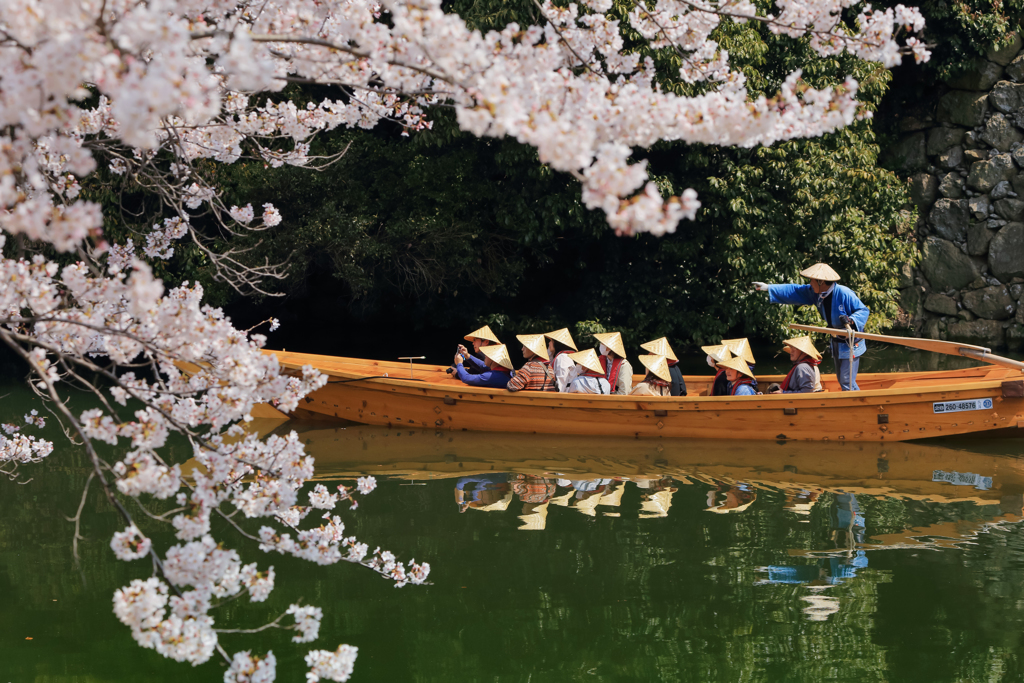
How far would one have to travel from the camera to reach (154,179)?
11.4 ft

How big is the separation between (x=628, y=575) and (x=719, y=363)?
3260mm

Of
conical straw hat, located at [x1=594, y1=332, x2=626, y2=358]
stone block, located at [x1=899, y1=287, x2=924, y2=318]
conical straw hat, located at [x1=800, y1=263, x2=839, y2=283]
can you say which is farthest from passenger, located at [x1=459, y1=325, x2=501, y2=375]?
stone block, located at [x1=899, y1=287, x2=924, y2=318]

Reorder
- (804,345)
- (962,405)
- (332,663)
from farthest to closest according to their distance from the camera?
(804,345)
(962,405)
(332,663)

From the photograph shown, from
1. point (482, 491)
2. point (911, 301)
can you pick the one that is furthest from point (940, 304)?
point (482, 491)

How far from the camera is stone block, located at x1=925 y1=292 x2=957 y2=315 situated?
43.9 ft

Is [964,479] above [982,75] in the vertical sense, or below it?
below

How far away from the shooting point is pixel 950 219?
43.6 ft

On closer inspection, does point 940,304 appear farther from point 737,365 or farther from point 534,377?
point 534,377

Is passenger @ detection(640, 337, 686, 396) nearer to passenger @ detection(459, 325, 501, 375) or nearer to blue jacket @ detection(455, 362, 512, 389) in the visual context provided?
blue jacket @ detection(455, 362, 512, 389)

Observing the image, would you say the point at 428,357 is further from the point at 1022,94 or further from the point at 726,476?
the point at 1022,94

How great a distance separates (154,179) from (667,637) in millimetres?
2827

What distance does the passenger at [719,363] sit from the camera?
302 inches

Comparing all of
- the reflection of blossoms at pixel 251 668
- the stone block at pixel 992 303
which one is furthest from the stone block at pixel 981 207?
the reflection of blossoms at pixel 251 668

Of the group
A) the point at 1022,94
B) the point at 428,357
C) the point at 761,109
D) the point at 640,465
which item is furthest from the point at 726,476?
the point at 1022,94
